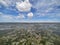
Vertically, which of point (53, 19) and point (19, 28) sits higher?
point (53, 19)

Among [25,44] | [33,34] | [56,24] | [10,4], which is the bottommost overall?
[25,44]

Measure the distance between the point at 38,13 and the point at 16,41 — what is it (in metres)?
0.47

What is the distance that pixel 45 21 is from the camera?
138 cm

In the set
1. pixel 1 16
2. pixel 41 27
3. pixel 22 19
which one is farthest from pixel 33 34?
pixel 1 16

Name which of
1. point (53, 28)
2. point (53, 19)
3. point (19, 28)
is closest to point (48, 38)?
point (53, 28)

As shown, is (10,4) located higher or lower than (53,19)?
higher

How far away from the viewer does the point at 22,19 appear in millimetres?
1391

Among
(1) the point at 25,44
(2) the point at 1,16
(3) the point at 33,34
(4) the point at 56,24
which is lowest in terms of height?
(1) the point at 25,44

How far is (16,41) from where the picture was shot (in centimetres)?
135

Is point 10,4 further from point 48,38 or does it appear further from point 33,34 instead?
point 48,38

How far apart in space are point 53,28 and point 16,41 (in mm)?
524

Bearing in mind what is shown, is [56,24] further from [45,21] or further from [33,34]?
[33,34]

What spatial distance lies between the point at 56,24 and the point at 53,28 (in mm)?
67

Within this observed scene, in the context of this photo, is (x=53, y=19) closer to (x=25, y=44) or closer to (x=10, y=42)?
(x=25, y=44)
